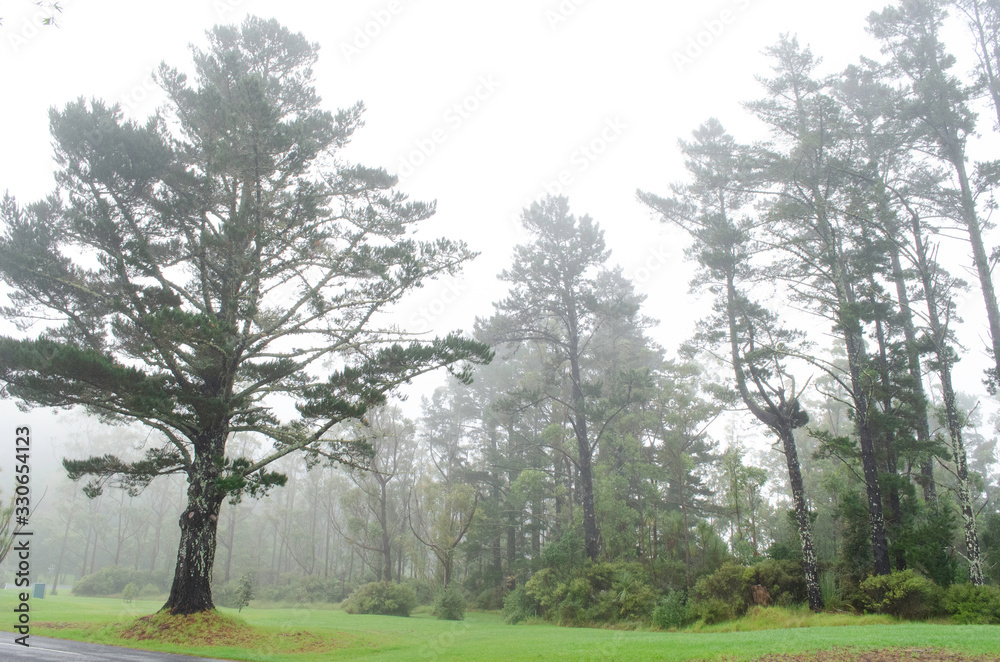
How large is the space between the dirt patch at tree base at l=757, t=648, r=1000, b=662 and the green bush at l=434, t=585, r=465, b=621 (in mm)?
16265

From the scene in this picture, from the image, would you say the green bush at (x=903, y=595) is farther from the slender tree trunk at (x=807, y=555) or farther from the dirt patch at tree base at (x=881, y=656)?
the dirt patch at tree base at (x=881, y=656)

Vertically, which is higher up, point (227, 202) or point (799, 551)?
point (227, 202)

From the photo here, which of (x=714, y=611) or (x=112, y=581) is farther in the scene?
(x=112, y=581)

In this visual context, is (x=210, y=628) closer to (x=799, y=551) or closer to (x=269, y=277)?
(x=269, y=277)

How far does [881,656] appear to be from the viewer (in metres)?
7.21

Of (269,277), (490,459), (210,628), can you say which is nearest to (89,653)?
(210,628)

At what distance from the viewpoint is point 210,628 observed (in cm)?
1166

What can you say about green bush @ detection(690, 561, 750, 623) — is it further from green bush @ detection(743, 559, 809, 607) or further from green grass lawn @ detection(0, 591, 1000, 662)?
green grass lawn @ detection(0, 591, 1000, 662)

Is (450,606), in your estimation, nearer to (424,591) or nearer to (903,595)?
(424,591)

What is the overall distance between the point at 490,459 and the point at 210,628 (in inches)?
754

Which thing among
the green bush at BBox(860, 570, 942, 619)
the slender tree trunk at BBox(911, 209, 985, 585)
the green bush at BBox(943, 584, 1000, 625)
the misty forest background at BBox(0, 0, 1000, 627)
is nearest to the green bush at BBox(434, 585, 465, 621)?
the misty forest background at BBox(0, 0, 1000, 627)

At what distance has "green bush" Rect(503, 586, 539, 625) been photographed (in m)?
19.2

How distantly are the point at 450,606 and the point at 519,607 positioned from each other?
132 inches

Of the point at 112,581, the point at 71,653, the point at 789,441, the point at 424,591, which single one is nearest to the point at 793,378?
the point at 789,441
